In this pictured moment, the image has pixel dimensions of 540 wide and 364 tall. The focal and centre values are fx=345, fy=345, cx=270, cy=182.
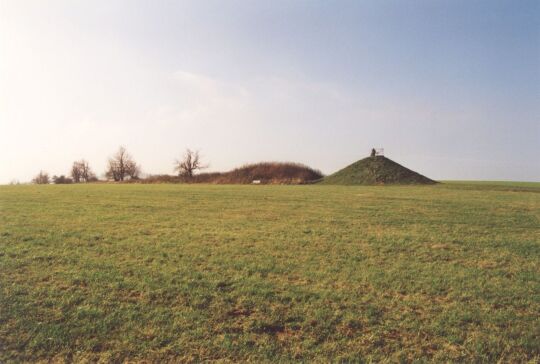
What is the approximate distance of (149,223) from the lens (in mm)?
16953

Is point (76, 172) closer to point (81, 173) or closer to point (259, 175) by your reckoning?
point (81, 173)

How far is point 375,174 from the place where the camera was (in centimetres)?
7456

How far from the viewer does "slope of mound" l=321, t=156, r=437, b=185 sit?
71.4 m

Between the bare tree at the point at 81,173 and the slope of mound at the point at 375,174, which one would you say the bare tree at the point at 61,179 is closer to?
the bare tree at the point at 81,173

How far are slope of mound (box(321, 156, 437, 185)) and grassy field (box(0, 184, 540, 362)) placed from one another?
57.1 m

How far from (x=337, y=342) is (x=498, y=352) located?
2.69 m

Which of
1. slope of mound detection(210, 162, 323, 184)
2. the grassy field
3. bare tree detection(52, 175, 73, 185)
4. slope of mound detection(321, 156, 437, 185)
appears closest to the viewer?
the grassy field

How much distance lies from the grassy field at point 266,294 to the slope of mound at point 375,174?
57103mm

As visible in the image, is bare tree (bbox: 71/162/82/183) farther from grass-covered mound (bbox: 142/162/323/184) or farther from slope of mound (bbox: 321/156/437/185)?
slope of mound (bbox: 321/156/437/185)

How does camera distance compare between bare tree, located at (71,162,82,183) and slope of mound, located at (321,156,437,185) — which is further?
bare tree, located at (71,162,82,183)

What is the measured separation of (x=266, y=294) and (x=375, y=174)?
70425 mm

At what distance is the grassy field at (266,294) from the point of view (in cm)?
594

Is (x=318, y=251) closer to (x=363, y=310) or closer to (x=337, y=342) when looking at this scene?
(x=363, y=310)


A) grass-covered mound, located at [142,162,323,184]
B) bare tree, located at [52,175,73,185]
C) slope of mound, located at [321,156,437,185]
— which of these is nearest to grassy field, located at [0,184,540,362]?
slope of mound, located at [321,156,437,185]
